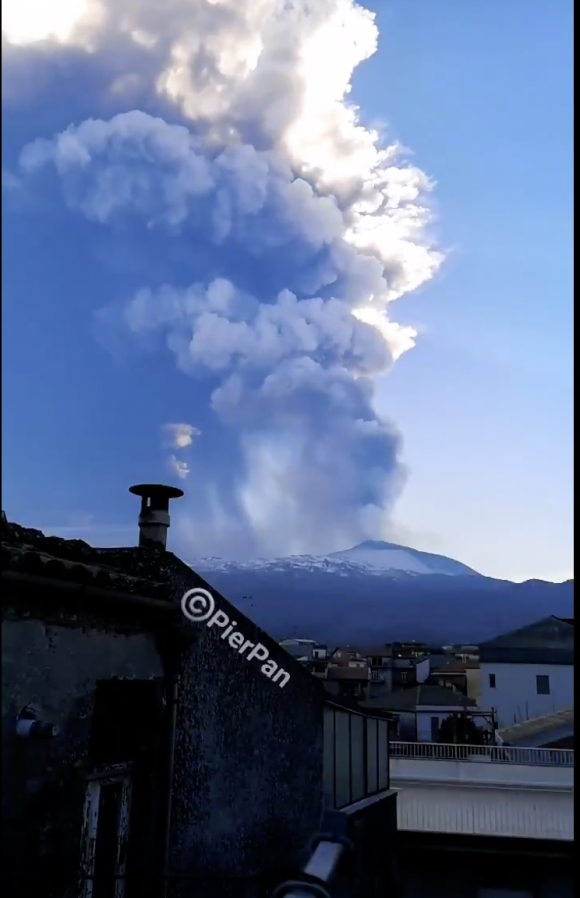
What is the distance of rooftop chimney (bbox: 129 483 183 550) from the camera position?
271 inches

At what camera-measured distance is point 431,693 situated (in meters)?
33.2

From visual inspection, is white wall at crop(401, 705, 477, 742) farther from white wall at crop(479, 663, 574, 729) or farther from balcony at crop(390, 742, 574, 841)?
balcony at crop(390, 742, 574, 841)

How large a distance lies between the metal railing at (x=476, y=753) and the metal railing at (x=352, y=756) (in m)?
7.52

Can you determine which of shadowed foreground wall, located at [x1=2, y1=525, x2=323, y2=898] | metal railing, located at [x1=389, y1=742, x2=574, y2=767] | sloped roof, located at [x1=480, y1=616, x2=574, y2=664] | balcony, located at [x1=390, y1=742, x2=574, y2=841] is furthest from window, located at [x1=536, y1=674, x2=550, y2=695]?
shadowed foreground wall, located at [x1=2, y1=525, x2=323, y2=898]

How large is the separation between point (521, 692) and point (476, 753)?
21.6 m

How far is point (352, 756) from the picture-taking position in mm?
8586

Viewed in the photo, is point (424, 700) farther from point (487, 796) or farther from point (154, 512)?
A: point (154, 512)

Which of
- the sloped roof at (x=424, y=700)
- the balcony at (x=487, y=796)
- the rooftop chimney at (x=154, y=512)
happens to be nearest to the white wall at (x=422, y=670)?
the sloped roof at (x=424, y=700)

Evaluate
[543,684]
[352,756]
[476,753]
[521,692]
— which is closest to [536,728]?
[476,753]

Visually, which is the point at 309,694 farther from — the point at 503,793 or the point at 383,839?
the point at 503,793

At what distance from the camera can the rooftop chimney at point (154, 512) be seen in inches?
271

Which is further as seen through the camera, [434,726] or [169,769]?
[434,726]

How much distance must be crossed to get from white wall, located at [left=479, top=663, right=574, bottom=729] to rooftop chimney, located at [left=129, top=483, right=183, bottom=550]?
31.9 m

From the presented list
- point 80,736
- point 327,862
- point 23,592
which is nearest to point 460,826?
point 327,862
